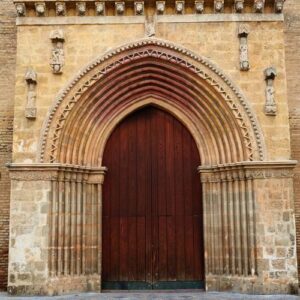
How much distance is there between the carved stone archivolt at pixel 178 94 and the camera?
9555mm

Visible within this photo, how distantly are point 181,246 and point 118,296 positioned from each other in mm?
1697

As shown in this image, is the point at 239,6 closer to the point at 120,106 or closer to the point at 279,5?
the point at 279,5

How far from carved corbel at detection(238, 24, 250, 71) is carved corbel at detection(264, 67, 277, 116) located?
1.37ft

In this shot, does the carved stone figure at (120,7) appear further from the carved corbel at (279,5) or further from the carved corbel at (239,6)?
the carved corbel at (279,5)

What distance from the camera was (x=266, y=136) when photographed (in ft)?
31.2

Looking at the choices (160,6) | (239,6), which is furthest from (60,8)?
(239,6)

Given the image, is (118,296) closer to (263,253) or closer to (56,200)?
(56,200)

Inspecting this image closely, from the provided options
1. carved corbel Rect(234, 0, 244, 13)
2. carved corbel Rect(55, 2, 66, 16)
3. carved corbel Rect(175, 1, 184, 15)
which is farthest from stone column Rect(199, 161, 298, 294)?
carved corbel Rect(55, 2, 66, 16)

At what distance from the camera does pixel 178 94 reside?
33.7 feet

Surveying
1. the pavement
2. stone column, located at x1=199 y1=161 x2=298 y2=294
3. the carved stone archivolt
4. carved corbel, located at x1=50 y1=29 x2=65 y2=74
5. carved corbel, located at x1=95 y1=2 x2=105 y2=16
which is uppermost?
carved corbel, located at x1=95 y1=2 x2=105 y2=16

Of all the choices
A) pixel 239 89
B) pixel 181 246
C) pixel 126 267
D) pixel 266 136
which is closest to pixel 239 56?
pixel 239 89

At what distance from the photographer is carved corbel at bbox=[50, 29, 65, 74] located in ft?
31.9

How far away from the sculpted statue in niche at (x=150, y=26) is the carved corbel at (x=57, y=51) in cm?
165

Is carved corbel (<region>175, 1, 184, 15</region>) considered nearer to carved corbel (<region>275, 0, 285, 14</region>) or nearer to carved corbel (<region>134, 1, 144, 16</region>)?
carved corbel (<region>134, 1, 144, 16</region>)
